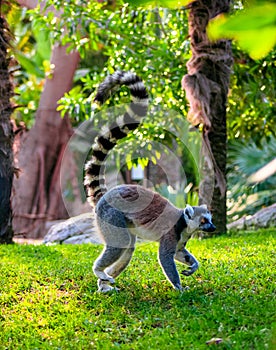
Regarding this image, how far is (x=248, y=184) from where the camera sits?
13.3 meters

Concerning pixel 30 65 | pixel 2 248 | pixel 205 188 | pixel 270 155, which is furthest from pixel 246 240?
pixel 30 65

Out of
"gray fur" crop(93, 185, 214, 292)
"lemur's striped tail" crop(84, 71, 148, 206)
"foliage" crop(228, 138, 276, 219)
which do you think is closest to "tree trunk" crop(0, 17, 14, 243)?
"lemur's striped tail" crop(84, 71, 148, 206)

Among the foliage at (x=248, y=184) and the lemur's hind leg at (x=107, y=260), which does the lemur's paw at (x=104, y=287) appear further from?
the foliage at (x=248, y=184)

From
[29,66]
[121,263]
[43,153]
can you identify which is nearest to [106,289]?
[121,263]

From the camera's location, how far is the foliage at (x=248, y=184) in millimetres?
13033

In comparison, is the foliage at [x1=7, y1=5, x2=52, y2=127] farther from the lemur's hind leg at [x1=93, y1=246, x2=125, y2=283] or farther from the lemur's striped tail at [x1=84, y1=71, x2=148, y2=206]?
the lemur's hind leg at [x1=93, y1=246, x2=125, y2=283]

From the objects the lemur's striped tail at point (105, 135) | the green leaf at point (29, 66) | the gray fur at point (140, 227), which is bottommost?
the gray fur at point (140, 227)

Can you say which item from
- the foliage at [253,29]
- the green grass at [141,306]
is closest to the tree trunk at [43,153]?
the green grass at [141,306]

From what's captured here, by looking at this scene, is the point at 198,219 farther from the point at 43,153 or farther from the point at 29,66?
the point at 29,66

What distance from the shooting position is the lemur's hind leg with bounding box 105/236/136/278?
518 cm

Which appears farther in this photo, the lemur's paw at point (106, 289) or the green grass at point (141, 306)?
the lemur's paw at point (106, 289)

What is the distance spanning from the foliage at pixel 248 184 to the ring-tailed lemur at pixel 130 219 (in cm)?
791

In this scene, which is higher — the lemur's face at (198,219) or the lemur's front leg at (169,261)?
the lemur's face at (198,219)

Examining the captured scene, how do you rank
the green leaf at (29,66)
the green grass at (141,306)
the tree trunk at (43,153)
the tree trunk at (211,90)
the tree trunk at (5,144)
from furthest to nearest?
the green leaf at (29,66)
the tree trunk at (43,153)
the tree trunk at (5,144)
the tree trunk at (211,90)
the green grass at (141,306)
